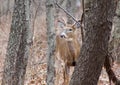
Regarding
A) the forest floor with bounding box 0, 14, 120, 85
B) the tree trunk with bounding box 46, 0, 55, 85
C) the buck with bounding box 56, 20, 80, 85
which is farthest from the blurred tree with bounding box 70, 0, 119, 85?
the forest floor with bounding box 0, 14, 120, 85

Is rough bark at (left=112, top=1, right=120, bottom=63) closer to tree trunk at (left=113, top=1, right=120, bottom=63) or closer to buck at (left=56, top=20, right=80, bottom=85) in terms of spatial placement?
tree trunk at (left=113, top=1, right=120, bottom=63)

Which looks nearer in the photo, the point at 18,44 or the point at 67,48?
the point at 18,44

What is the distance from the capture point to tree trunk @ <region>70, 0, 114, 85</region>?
275 centimetres

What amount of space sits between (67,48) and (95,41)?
4566 mm

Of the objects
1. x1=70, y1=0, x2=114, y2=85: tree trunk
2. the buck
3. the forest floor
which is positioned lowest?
the forest floor

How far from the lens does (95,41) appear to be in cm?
276

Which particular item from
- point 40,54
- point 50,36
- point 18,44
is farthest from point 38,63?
point 18,44

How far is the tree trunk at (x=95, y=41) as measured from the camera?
275 cm

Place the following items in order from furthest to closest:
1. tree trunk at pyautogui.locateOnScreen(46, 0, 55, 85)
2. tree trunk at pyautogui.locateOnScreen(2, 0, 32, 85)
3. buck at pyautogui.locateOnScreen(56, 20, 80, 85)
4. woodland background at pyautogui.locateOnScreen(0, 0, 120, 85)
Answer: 1. buck at pyautogui.locateOnScreen(56, 20, 80, 85)
2. woodland background at pyautogui.locateOnScreen(0, 0, 120, 85)
3. tree trunk at pyautogui.locateOnScreen(46, 0, 55, 85)
4. tree trunk at pyautogui.locateOnScreen(2, 0, 32, 85)

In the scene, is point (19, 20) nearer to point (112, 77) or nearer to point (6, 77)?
point (6, 77)

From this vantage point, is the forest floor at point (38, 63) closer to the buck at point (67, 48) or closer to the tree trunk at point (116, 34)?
the tree trunk at point (116, 34)

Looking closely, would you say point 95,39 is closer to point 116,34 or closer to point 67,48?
point 116,34

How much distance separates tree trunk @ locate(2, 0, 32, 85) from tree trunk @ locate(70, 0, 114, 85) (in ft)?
6.93

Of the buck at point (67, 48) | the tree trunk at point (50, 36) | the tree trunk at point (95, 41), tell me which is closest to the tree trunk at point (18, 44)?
the tree trunk at point (50, 36)
